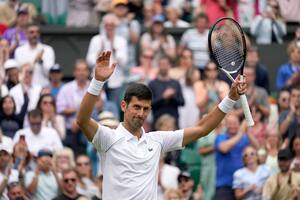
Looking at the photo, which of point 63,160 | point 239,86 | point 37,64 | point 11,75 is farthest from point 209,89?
point 239,86

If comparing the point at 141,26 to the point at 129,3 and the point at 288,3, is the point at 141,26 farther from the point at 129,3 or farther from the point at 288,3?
the point at 288,3

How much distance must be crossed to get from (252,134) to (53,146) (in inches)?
109

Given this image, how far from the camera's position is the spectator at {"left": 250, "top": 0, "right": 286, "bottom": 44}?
21609 mm

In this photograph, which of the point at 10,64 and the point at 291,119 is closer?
the point at 291,119

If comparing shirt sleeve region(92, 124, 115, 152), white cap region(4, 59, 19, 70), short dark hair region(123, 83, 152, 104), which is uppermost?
short dark hair region(123, 83, 152, 104)

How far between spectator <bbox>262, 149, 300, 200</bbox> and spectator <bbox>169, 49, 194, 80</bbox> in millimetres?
3344

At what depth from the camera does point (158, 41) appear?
67.9 feet

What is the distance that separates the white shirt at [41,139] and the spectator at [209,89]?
2.57 m

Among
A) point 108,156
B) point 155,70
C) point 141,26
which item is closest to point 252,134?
point 155,70

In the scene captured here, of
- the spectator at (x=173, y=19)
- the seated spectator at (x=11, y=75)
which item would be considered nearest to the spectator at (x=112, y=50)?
the seated spectator at (x=11, y=75)

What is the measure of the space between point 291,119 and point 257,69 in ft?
6.23

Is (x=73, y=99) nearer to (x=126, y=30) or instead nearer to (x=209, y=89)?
(x=209, y=89)

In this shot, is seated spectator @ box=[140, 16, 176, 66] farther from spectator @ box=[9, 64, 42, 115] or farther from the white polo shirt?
the white polo shirt

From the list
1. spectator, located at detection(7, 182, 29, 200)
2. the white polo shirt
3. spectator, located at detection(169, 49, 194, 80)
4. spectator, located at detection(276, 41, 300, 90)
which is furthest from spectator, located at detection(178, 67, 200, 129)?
the white polo shirt
